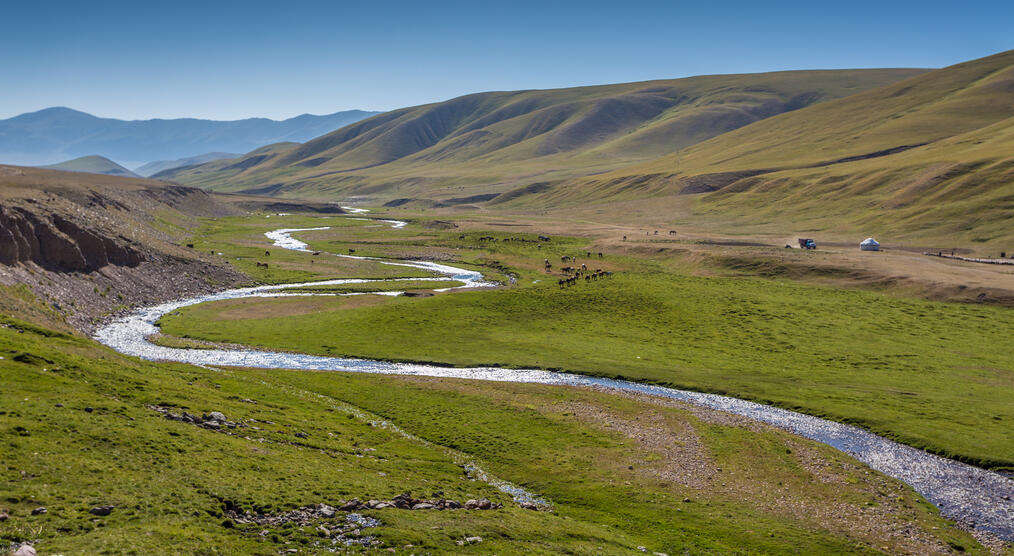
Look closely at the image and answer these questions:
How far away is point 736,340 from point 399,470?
4970 cm

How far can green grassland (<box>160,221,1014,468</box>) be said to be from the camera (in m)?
49.4

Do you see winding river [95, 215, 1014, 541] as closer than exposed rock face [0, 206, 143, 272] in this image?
Yes

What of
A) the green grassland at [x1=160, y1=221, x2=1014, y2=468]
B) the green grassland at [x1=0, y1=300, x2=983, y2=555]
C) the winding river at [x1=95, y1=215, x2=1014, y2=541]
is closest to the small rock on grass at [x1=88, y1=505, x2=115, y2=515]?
the green grassland at [x1=0, y1=300, x2=983, y2=555]

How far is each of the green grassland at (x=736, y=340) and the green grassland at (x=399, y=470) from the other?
10.2 meters

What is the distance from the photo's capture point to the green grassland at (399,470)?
2366 cm

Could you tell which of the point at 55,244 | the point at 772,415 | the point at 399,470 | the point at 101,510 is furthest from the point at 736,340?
the point at 55,244

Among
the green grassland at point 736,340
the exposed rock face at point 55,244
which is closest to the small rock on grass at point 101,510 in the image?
the green grassland at point 736,340

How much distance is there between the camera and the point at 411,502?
95.0ft

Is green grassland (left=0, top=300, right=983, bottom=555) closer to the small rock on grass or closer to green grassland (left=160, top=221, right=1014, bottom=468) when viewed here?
the small rock on grass

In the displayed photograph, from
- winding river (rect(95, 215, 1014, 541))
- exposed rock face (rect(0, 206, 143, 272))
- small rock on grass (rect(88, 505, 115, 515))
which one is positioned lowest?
winding river (rect(95, 215, 1014, 541))

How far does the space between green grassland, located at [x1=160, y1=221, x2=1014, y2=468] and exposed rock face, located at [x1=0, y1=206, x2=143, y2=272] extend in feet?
54.8

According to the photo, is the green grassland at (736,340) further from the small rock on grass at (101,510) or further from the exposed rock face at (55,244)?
the small rock on grass at (101,510)

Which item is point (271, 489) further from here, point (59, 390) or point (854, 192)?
point (854, 192)

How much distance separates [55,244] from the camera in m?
78.8
